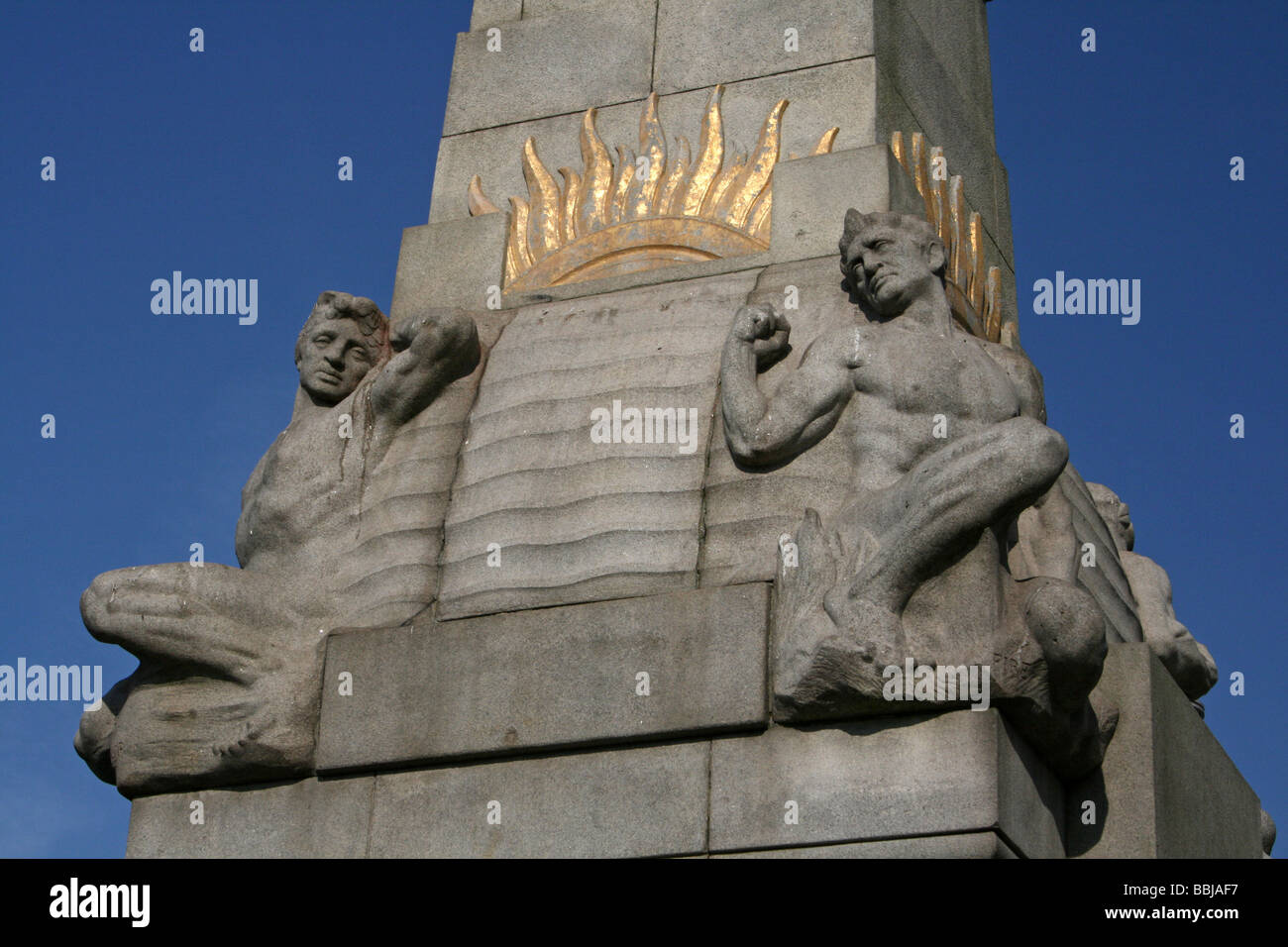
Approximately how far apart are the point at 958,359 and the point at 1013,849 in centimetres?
240

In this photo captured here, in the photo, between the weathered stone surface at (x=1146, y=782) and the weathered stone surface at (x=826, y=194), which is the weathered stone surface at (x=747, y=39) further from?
the weathered stone surface at (x=1146, y=782)

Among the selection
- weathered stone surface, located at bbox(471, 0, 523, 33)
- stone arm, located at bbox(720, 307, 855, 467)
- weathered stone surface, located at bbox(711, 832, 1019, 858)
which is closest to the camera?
weathered stone surface, located at bbox(711, 832, 1019, 858)

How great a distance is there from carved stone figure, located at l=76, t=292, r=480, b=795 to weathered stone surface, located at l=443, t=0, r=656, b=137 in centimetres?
204

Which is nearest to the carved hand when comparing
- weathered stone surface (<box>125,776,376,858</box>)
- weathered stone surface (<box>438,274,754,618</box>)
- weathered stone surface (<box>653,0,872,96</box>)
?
weathered stone surface (<box>438,274,754,618</box>)

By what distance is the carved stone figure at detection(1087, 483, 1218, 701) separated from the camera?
1184 centimetres

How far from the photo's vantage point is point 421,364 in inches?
448

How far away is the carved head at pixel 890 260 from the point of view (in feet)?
34.9

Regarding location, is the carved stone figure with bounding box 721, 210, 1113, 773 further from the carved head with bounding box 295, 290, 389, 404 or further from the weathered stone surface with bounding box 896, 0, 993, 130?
the weathered stone surface with bounding box 896, 0, 993, 130

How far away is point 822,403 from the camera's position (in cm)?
1030

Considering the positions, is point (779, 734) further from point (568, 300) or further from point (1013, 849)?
point (568, 300)

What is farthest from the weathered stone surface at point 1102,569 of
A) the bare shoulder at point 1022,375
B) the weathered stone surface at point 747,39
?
the weathered stone surface at point 747,39
